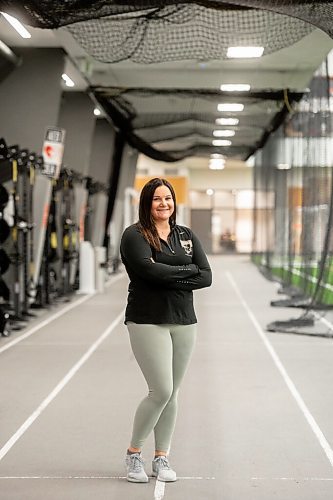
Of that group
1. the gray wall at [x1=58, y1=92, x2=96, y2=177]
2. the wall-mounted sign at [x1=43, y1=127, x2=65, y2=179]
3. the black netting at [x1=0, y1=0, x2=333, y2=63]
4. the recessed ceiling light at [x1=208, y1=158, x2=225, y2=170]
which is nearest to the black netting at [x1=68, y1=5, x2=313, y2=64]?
the black netting at [x1=0, y1=0, x2=333, y2=63]

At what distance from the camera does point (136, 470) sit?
3762mm

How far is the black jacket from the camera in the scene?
3531mm

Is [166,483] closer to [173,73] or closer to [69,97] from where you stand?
[173,73]

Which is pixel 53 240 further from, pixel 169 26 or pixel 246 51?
pixel 169 26

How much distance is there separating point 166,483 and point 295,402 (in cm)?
202

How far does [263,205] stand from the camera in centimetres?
2175

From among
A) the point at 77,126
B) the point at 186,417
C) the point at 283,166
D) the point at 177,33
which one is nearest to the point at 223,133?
the point at 283,166

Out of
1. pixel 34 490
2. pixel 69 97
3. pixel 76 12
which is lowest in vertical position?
pixel 34 490

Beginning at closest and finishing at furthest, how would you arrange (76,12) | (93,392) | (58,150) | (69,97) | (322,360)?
(76,12) < (93,392) < (322,360) < (58,150) < (69,97)

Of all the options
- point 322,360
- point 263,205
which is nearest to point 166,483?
point 322,360

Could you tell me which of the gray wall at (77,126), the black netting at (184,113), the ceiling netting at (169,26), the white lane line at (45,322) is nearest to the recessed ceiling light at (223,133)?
the black netting at (184,113)

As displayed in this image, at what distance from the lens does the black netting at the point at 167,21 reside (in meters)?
4.89

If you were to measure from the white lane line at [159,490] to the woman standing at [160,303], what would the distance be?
0.08 feet

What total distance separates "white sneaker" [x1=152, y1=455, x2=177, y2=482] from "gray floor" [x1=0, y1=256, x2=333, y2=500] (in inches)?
1.3
